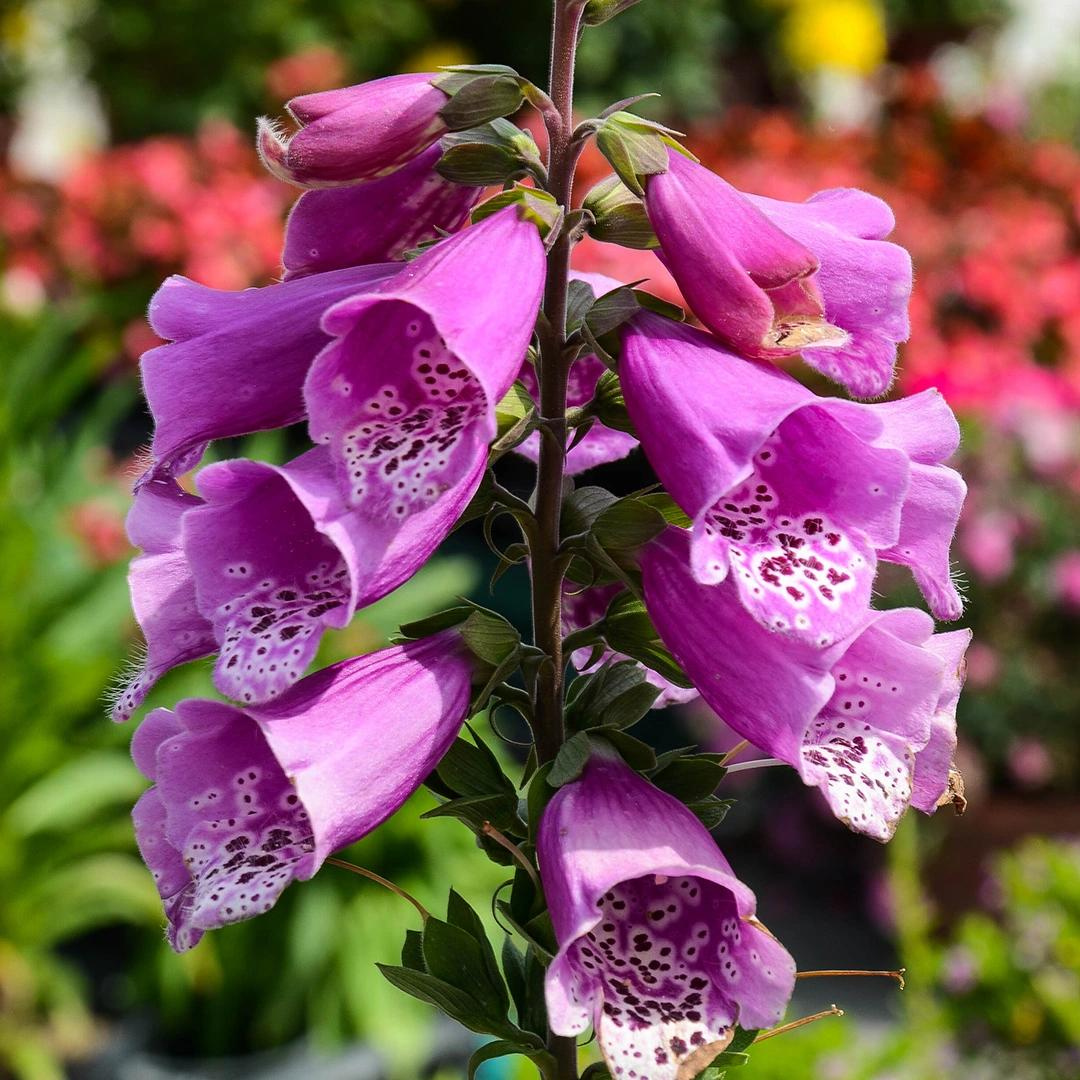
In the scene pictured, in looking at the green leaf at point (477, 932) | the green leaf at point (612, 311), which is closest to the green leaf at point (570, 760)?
the green leaf at point (477, 932)

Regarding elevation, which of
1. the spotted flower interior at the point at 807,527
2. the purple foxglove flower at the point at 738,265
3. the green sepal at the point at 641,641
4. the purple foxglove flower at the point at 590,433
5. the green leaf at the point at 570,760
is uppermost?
the purple foxglove flower at the point at 738,265

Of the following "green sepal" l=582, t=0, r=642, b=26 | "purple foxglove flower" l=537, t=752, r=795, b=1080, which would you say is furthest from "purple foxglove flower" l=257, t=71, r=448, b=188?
"purple foxglove flower" l=537, t=752, r=795, b=1080

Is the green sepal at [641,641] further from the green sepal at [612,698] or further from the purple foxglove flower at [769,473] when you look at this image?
the purple foxglove flower at [769,473]

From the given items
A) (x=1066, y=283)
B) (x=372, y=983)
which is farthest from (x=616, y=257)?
(x=372, y=983)

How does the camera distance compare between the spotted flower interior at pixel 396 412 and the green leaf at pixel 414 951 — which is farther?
the green leaf at pixel 414 951

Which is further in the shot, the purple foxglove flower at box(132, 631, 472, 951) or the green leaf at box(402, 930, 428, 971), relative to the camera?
the green leaf at box(402, 930, 428, 971)

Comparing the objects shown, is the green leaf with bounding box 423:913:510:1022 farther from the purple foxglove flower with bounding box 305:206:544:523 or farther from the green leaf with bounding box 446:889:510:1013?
the purple foxglove flower with bounding box 305:206:544:523

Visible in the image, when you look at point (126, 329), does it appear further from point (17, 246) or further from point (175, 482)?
point (175, 482)
